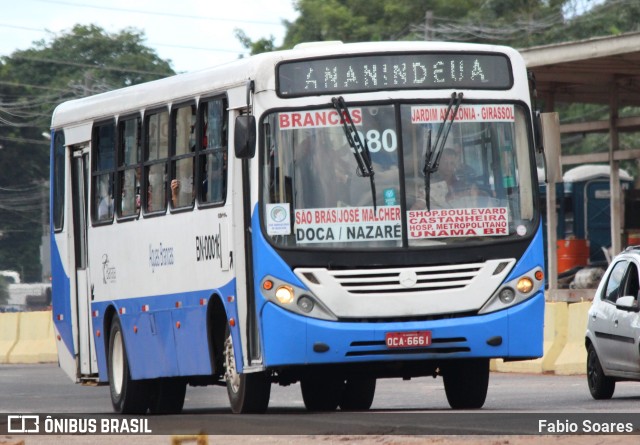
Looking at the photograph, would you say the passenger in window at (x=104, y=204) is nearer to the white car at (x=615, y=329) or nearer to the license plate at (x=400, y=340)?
the license plate at (x=400, y=340)

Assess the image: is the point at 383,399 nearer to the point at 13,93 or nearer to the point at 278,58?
the point at 278,58

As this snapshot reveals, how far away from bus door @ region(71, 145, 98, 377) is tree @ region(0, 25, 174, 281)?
166 feet

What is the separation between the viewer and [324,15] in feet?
251

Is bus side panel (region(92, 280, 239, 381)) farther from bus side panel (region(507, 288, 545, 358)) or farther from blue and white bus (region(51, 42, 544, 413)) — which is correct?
bus side panel (region(507, 288, 545, 358))

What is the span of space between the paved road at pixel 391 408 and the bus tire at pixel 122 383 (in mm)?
339

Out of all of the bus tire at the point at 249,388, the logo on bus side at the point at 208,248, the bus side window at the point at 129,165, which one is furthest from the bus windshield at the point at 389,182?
the bus side window at the point at 129,165

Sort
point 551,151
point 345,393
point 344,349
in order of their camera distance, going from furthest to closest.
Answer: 1. point 345,393
2. point 551,151
3. point 344,349

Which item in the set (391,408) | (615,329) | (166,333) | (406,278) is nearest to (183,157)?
(166,333)

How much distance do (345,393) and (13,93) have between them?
56.6m

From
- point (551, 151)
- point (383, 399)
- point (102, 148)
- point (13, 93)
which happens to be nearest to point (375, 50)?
point (551, 151)

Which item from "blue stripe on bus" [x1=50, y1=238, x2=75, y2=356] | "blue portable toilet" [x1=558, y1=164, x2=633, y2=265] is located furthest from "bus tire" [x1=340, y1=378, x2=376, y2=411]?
"blue portable toilet" [x1=558, y1=164, x2=633, y2=265]

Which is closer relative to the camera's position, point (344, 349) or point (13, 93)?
point (344, 349)

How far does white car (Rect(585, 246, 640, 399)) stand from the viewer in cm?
1756

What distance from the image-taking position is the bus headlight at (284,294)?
47.3 feet
